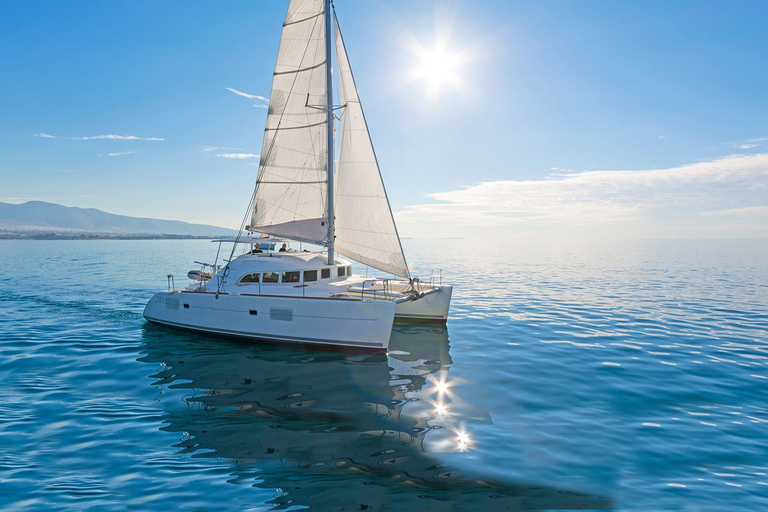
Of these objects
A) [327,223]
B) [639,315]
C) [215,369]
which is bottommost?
[215,369]

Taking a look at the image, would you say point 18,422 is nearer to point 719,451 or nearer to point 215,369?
point 215,369

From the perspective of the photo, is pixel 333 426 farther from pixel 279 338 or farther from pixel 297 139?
pixel 297 139

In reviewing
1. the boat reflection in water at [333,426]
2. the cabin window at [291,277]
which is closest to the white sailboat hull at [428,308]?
the boat reflection in water at [333,426]

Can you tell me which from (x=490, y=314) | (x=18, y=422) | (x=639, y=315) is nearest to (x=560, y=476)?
(x=18, y=422)

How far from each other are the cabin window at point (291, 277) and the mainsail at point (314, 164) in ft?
6.30

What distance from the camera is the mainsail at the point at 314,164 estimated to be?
53.4 feet

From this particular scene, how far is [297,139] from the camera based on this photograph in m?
17.4

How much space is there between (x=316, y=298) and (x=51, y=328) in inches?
456

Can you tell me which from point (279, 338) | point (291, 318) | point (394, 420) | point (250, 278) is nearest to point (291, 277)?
point (250, 278)

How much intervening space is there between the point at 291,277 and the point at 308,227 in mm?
2604

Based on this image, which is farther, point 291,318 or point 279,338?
point 279,338

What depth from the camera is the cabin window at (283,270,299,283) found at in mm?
15547

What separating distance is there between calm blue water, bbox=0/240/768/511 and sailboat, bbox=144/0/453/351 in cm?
114

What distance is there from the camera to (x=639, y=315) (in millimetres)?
19781
